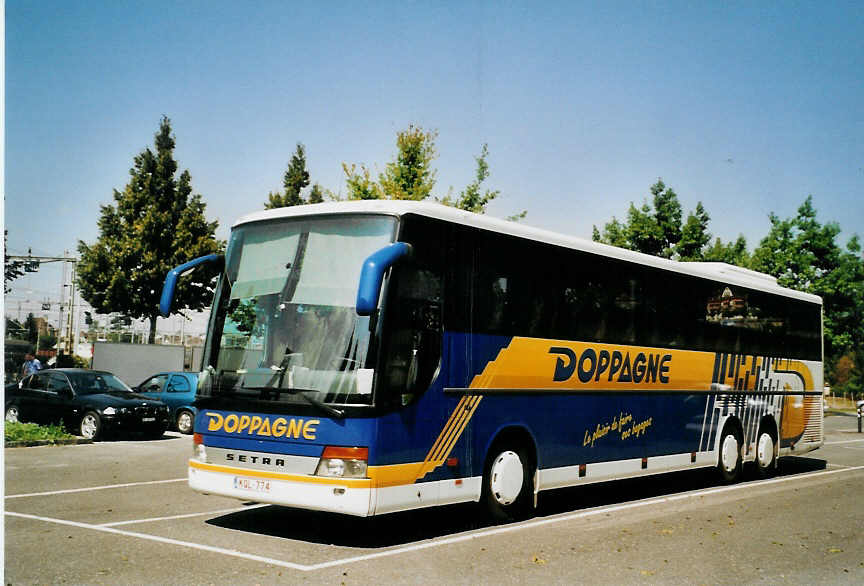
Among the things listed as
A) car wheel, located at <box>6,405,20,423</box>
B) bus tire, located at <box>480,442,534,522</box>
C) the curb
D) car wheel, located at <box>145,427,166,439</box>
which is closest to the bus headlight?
bus tire, located at <box>480,442,534,522</box>

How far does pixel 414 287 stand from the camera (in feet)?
31.8

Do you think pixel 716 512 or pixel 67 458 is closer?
pixel 716 512

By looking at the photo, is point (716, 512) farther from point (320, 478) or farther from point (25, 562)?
point (25, 562)

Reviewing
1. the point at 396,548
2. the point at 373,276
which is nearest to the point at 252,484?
the point at 396,548

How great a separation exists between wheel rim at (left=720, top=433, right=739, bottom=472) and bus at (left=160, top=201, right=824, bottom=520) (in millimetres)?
2826

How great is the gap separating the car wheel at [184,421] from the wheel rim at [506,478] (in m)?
15.7

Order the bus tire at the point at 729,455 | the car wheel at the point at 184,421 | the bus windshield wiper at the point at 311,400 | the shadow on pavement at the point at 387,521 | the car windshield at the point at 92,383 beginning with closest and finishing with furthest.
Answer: the bus windshield wiper at the point at 311,400 → the shadow on pavement at the point at 387,521 → the bus tire at the point at 729,455 → the car windshield at the point at 92,383 → the car wheel at the point at 184,421

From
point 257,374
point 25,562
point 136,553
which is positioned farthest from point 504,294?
point 25,562

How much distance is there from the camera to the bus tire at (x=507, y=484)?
422 inches

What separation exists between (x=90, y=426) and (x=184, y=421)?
4.24 meters

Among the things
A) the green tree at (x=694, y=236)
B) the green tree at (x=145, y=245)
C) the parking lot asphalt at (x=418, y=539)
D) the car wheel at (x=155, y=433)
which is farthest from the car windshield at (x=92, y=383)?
the green tree at (x=694, y=236)

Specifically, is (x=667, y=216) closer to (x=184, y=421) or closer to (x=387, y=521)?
(x=184, y=421)

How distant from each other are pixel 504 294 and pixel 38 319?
80.8m

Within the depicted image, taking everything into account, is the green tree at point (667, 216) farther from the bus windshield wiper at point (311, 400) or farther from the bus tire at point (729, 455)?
the bus windshield wiper at point (311, 400)
